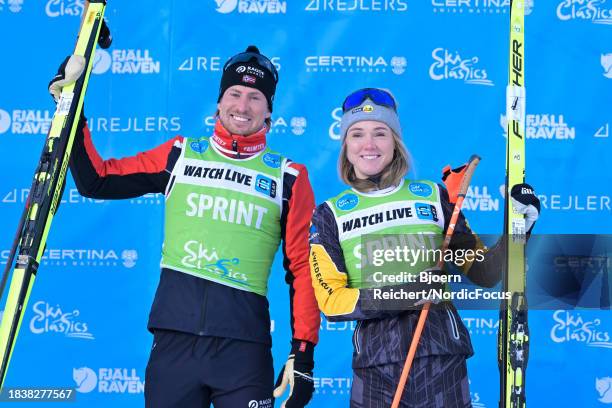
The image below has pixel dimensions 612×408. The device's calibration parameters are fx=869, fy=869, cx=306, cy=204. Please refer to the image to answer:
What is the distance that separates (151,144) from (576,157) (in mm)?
2196

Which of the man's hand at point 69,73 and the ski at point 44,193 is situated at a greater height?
the man's hand at point 69,73

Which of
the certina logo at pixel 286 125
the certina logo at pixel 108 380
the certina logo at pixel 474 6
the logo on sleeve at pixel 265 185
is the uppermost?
the certina logo at pixel 474 6

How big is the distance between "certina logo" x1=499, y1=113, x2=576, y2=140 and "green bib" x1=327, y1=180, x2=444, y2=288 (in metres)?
→ 1.63

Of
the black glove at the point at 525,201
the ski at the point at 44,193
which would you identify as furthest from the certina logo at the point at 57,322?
the black glove at the point at 525,201

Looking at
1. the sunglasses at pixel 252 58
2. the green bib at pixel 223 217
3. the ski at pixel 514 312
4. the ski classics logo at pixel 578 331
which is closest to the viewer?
the ski at pixel 514 312

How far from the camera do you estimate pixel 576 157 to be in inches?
175

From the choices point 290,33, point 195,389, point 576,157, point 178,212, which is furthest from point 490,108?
point 195,389

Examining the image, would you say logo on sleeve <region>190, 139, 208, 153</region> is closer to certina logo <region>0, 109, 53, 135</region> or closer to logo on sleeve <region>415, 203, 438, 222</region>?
logo on sleeve <region>415, 203, 438, 222</region>

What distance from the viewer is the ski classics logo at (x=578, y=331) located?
173 inches

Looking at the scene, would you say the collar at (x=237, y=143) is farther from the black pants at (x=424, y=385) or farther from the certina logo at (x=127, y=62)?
the certina logo at (x=127, y=62)

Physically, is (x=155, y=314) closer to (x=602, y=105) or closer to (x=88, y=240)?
(x=88, y=240)

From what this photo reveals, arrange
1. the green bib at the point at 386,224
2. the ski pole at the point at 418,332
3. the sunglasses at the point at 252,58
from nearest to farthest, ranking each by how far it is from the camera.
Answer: the ski pole at the point at 418,332 < the green bib at the point at 386,224 < the sunglasses at the point at 252,58

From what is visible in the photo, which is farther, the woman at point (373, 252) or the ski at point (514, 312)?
the woman at point (373, 252)

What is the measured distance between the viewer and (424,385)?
2752 mm
